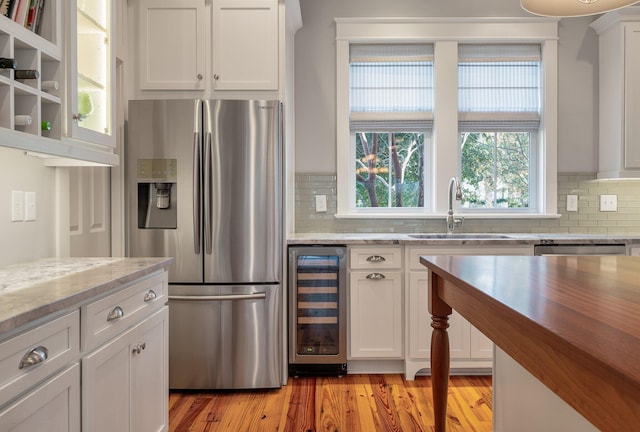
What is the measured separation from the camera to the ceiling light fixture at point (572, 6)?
1.53 metres

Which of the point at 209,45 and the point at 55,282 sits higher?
the point at 209,45

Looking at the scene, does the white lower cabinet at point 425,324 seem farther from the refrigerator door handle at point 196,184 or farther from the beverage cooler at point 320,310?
the refrigerator door handle at point 196,184

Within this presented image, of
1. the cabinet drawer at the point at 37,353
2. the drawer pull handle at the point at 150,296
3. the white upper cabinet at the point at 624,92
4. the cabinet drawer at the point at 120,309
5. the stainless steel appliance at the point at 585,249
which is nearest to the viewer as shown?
the cabinet drawer at the point at 37,353

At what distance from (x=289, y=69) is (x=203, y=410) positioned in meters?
2.32

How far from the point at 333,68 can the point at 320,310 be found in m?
1.87

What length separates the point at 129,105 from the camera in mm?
2670

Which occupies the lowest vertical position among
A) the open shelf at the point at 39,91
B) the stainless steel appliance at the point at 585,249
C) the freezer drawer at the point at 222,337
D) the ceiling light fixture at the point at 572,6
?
the freezer drawer at the point at 222,337

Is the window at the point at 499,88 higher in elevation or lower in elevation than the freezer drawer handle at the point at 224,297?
higher

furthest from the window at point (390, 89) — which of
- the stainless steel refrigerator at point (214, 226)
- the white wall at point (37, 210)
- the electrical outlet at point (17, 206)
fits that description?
the electrical outlet at point (17, 206)

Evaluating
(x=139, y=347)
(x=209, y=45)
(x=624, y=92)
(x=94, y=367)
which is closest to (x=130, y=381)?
(x=139, y=347)

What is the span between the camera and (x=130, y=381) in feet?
5.20

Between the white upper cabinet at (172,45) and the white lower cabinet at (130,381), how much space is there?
5.03 ft

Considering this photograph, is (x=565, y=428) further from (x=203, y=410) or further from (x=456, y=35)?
(x=456, y=35)

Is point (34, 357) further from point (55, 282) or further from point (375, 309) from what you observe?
point (375, 309)
